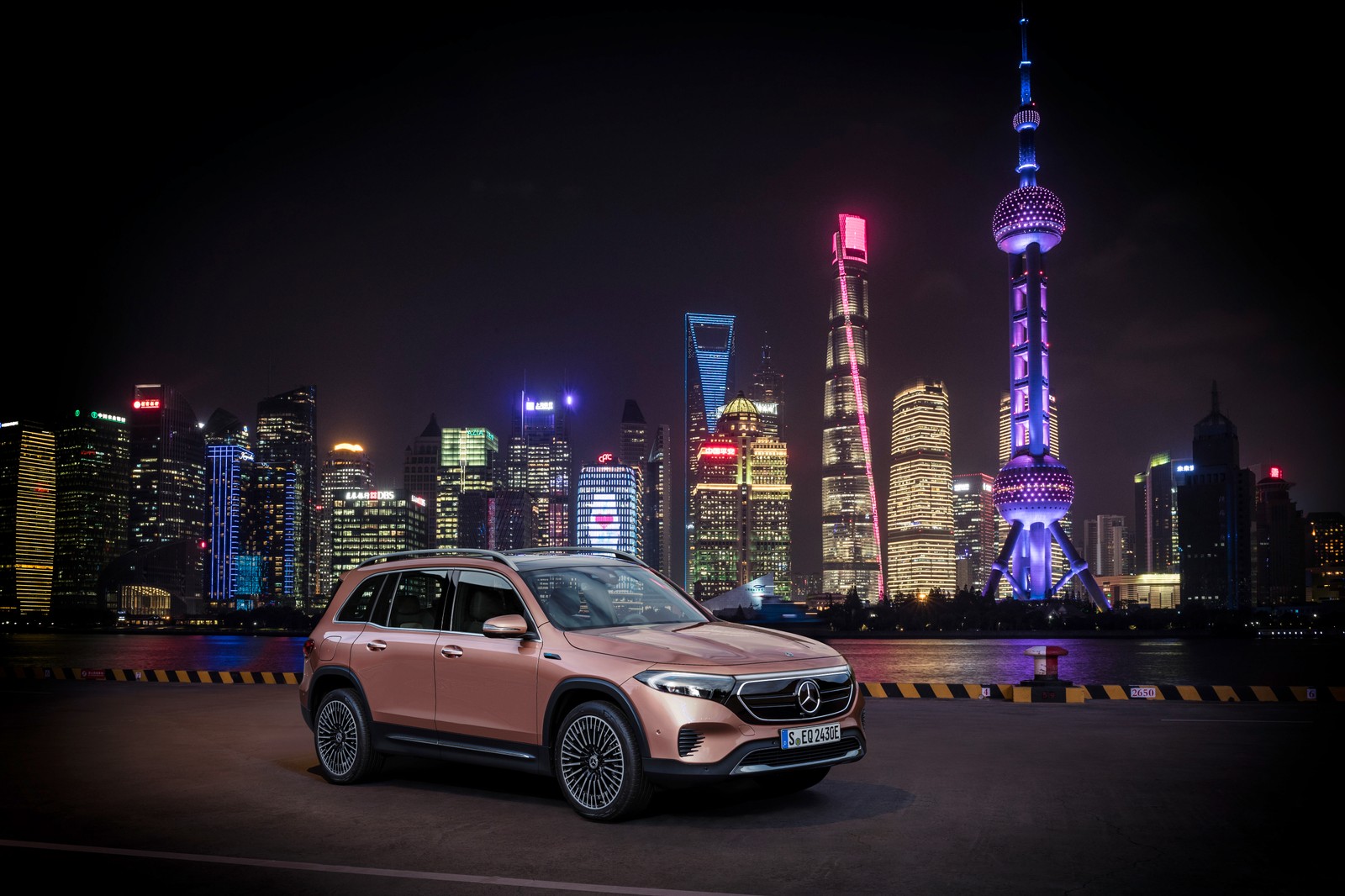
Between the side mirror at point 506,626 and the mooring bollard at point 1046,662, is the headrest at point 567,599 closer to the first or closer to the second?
the side mirror at point 506,626

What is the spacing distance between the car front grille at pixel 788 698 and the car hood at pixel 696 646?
0.16 meters

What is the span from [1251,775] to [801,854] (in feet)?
17.0

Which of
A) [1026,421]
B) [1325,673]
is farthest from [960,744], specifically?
[1026,421]

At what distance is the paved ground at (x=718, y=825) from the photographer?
618cm

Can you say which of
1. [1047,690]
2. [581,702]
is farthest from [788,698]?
[1047,690]

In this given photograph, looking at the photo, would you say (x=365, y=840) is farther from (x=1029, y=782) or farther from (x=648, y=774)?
(x=1029, y=782)

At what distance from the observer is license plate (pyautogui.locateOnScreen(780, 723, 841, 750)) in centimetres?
759

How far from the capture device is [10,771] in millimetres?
10180

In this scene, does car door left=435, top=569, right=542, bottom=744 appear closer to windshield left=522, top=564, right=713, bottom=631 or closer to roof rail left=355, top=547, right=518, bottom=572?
roof rail left=355, top=547, right=518, bottom=572

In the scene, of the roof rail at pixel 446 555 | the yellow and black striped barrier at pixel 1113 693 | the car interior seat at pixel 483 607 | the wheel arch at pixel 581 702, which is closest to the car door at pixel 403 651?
the roof rail at pixel 446 555

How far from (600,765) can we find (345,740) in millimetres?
2898

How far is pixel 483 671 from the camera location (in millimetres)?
8570

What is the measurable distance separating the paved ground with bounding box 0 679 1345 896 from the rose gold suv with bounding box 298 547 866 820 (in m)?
0.40

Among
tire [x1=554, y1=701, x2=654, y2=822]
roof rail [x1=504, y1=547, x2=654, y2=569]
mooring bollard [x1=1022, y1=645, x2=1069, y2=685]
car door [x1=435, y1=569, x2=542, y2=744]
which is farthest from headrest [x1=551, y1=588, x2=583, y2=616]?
mooring bollard [x1=1022, y1=645, x2=1069, y2=685]
